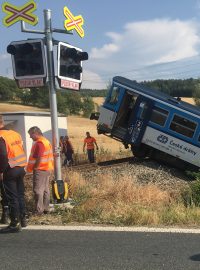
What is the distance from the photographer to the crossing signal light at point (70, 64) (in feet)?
25.9

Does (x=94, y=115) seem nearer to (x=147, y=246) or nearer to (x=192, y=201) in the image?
(x=192, y=201)

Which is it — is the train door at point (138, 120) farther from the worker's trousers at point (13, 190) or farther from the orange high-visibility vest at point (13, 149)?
the worker's trousers at point (13, 190)

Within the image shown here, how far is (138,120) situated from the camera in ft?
59.0

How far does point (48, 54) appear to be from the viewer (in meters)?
7.87

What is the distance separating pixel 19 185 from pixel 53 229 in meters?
0.90

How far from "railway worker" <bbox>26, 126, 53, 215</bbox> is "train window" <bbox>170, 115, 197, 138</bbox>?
10.4 meters

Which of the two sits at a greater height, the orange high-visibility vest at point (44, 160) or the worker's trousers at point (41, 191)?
the orange high-visibility vest at point (44, 160)

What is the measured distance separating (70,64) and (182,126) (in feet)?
33.7

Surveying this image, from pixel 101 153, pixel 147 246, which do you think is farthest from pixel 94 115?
pixel 147 246

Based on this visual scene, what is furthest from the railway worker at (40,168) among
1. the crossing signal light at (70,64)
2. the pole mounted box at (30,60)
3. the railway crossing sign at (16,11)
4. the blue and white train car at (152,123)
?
the blue and white train car at (152,123)

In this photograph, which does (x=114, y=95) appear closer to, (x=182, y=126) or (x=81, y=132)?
(x=182, y=126)

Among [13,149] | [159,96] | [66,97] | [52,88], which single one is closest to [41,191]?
[13,149]

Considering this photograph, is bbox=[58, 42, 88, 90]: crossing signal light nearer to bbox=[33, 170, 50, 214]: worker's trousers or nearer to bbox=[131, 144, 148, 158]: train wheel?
bbox=[33, 170, 50, 214]: worker's trousers

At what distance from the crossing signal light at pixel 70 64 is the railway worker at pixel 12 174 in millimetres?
1581
